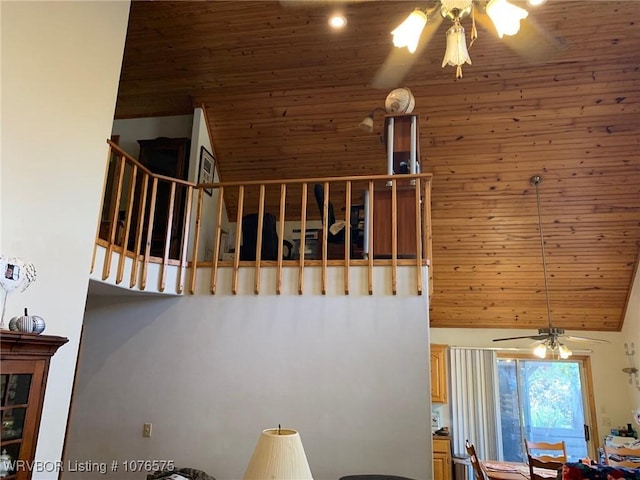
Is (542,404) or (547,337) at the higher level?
(547,337)

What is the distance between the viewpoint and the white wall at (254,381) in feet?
11.7

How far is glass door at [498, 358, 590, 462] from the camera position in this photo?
627 cm

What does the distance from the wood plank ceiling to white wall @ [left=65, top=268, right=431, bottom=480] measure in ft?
7.53

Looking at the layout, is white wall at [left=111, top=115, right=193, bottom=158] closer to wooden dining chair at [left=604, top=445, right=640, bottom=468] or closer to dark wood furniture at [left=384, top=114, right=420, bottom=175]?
dark wood furniture at [left=384, top=114, right=420, bottom=175]

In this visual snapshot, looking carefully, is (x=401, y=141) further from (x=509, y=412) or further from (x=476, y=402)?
(x=509, y=412)

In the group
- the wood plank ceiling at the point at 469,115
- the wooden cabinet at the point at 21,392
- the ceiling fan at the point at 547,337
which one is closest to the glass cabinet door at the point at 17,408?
the wooden cabinet at the point at 21,392

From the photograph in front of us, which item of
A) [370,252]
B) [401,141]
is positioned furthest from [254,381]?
[401,141]

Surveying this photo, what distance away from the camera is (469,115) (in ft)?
16.5

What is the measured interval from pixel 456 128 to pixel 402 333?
267cm

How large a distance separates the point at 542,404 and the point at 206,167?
228 inches

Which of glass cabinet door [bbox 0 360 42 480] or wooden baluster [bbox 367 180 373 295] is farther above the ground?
wooden baluster [bbox 367 180 373 295]

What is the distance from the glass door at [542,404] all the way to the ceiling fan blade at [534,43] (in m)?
4.26

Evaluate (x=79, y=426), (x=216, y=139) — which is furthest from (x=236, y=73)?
(x=79, y=426)

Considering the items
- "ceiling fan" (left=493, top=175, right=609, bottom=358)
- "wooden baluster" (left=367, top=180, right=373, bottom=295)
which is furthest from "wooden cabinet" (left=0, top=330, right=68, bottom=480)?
"ceiling fan" (left=493, top=175, right=609, bottom=358)
